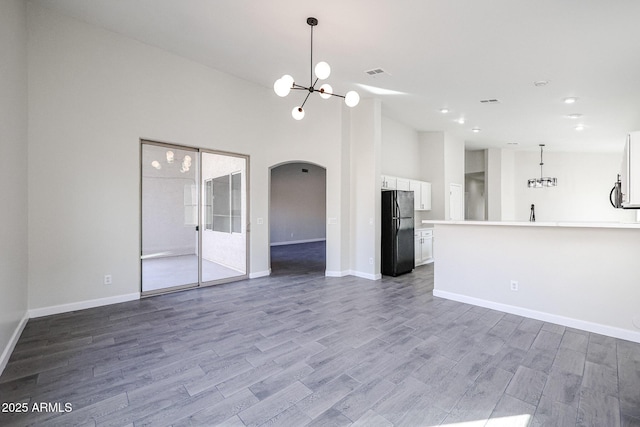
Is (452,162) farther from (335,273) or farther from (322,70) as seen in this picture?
(322,70)

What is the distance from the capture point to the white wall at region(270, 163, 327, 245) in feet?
36.3

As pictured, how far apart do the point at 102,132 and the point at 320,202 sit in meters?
8.92

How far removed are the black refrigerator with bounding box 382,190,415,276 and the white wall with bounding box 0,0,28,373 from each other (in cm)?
529

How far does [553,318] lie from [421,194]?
4533 mm

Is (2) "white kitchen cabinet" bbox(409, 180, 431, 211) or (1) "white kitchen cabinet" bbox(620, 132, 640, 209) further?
(2) "white kitchen cabinet" bbox(409, 180, 431, 211)

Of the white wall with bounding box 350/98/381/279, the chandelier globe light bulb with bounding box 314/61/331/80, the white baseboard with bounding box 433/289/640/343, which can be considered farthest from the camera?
the white wall with bounding box 350/98/381/279

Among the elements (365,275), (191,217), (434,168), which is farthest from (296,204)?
(191,217)

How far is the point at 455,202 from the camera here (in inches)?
341

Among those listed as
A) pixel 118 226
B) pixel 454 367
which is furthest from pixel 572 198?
pixel 118 226

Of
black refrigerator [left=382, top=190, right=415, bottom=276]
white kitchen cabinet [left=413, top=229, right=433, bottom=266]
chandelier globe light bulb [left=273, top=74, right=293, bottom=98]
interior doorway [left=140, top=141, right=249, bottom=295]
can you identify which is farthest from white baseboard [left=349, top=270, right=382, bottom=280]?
chandelier globe light bulb [left=273, top=74, right=293, bottom=98]

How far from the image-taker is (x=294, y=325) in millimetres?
3338

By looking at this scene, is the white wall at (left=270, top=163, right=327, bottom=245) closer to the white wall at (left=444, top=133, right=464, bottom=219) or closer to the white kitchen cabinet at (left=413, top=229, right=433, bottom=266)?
the white wall at (left=444, top=133, right=464, bottom=219)

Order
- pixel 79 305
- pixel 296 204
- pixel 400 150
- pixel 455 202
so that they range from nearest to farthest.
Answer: pixel 79 305, pixel 400 150, pixel 455 202, pixel 296 204

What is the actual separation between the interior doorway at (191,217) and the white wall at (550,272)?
3.65m
